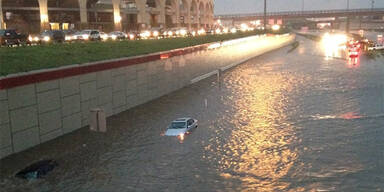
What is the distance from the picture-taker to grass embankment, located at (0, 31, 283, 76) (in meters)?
18.1

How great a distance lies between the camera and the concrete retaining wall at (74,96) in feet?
52.1

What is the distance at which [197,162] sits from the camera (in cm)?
1603

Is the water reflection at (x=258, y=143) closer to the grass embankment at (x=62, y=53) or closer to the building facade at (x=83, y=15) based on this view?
the grass embankment at (x=62, y=53)

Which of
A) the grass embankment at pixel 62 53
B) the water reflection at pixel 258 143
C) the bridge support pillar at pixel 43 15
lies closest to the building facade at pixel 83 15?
the bridge support pillar at pixel 43 15

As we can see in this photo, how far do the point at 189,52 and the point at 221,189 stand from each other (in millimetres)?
23837

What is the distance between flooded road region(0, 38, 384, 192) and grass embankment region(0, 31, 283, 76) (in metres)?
3.79

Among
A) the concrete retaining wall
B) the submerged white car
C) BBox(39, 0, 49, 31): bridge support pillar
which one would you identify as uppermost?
BBox(39, 0, 49, 31): bridge support pillar

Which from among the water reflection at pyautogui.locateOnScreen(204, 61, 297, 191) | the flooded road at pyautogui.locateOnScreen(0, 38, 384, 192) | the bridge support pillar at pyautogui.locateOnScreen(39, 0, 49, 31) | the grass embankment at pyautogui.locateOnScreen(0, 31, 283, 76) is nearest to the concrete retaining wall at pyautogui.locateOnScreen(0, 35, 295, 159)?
the flooded road at pyautogui.locateOnScreen(0, 38, 384, 192)

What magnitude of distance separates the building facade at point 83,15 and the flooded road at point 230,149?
1762 inches

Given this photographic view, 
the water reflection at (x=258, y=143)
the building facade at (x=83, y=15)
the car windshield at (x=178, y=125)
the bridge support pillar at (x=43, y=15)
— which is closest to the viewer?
the water reflection at (x=258, y=143)

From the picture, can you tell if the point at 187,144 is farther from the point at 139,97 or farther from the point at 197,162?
the point at 139,97

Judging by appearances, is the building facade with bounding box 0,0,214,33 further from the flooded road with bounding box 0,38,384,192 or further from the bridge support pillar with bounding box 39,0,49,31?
the flooded road with bounding box 0,38,384,192

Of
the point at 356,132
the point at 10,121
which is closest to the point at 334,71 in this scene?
the point at 356,132

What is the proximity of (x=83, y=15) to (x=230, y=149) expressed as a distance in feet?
189
